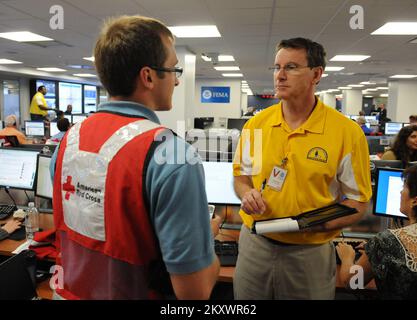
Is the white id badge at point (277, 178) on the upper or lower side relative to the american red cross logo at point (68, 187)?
lower

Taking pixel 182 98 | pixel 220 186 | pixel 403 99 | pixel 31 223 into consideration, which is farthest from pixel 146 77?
pixel 403 99

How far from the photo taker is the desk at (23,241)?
5.81ft

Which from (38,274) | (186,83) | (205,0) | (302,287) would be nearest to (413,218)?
(302,287)

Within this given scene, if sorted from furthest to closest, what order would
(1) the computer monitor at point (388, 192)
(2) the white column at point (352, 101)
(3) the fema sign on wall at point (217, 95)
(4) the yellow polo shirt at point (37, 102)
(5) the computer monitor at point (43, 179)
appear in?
1. (2) the white column at point (352, 101)
2. (3) the fema sign on wall at point (217, 95)
3. (4) the yellow polo shirt at point (37, 102)
4. (5) the computer monitor at point (43, 179)
5. (1) the computer monitor at point (388, 192)

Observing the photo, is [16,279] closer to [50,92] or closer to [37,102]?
[37,102]

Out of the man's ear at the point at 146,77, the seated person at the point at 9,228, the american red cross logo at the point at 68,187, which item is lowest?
the seated person at the point at 9,228

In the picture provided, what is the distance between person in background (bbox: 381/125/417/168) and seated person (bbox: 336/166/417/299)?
2.51 m

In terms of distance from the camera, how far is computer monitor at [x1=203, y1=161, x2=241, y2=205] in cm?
224

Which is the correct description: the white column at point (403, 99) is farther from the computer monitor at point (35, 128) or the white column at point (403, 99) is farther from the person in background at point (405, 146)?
the computer monitor at point (35, 128)

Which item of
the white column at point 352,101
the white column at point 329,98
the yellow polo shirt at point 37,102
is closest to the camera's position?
the yellow polo shirt at point 37,102

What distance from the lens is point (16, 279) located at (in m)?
1.36

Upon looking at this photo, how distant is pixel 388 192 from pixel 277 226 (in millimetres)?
972

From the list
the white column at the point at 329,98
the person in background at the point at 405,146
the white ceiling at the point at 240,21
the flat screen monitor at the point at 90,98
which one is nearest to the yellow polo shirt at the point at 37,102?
the white ceiling at the point at 240,21

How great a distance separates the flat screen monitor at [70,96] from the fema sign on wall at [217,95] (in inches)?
228
